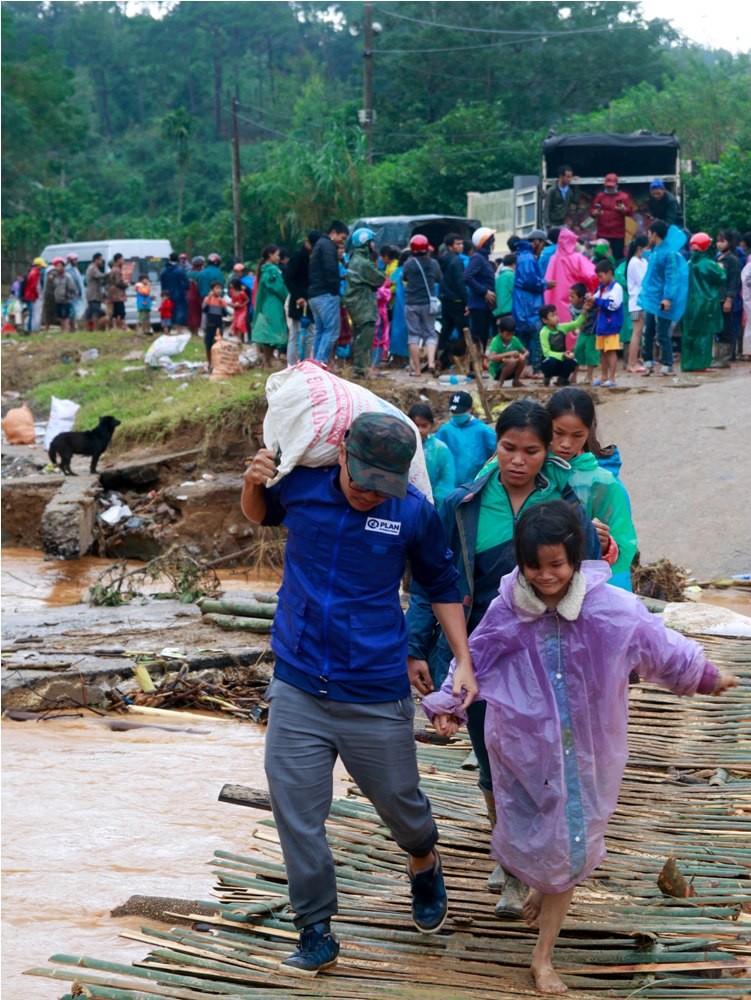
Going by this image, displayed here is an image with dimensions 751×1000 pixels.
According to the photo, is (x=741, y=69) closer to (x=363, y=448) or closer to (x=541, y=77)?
(x=541, y=77)

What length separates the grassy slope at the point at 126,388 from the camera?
48.1 feet

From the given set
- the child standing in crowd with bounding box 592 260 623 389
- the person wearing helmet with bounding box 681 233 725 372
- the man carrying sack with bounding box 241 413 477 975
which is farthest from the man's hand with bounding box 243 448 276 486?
the person wearing helmet with bounding box 681 233 725 372

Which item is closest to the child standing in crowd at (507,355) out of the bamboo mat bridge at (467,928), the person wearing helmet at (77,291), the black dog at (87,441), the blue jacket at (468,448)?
the black dog at (87,441)

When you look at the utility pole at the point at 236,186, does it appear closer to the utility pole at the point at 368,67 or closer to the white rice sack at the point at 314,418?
the utility pole at the point at 368,67

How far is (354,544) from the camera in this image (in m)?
3.42

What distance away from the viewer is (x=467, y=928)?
3721 mm

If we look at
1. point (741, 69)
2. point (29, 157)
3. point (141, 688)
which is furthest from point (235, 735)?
point (29, 157)

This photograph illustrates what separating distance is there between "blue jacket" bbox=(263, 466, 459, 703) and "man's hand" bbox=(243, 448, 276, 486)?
78 millimetres

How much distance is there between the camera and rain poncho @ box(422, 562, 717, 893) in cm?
329

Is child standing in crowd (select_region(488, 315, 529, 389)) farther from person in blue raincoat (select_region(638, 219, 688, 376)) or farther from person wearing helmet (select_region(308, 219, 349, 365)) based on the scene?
person wearing helmet (select_region(308, 219, 349, 365))

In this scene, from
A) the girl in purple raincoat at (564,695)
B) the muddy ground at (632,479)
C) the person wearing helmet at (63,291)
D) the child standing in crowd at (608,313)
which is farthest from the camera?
the person wearing helmet at (63,291)

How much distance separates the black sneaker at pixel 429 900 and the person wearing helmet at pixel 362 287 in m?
10.2

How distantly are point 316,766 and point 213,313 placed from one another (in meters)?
15.1

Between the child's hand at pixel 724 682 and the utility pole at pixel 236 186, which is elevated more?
the utility pole at pixel 236 186
